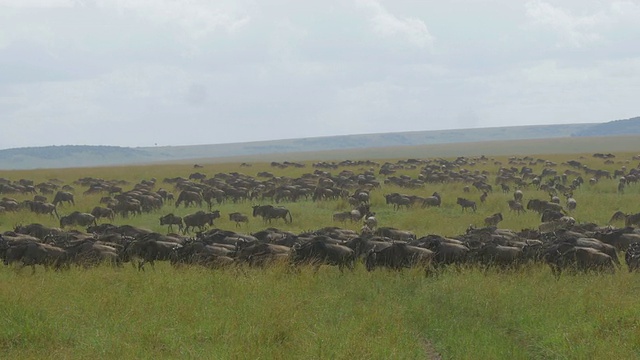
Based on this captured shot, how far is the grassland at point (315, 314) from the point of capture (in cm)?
869

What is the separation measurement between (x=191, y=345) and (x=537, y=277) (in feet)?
24.9

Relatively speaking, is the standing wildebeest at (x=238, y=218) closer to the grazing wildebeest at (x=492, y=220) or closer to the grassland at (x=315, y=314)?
the grazing wildebeest at (x=492, y=220)

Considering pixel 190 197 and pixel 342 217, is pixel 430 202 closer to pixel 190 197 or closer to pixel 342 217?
pixel 342 217

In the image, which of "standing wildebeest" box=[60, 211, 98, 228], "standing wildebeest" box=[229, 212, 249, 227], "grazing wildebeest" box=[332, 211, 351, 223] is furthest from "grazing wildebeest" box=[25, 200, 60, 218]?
"grazing wildebeest" box=[332, 211, 351, 223]

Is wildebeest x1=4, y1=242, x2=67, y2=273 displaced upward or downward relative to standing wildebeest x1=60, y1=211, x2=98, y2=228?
upward

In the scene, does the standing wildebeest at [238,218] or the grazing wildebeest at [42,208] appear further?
the grazing wildebeest at [42,208]

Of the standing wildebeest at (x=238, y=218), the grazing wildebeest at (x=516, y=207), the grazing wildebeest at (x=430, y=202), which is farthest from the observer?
the grazing wildebeest at (x=430, y=202)

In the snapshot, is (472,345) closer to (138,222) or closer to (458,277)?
(458,277)

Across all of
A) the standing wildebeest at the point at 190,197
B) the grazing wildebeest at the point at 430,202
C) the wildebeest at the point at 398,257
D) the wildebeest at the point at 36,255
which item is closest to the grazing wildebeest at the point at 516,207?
the grazing wildebeest at the point at 430,202

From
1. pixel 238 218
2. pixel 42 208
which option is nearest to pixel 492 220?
pixel 238 218

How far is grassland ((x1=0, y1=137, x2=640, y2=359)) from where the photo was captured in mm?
8688

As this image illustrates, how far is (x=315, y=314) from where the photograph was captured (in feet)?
34.1

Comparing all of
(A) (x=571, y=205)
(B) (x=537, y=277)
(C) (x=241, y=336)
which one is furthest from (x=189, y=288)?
(A) (x=571, y=205)

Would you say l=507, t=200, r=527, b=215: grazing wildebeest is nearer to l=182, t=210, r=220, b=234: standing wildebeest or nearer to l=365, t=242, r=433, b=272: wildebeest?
l=182, t=210, r=220, b=234: standing wildebeest
